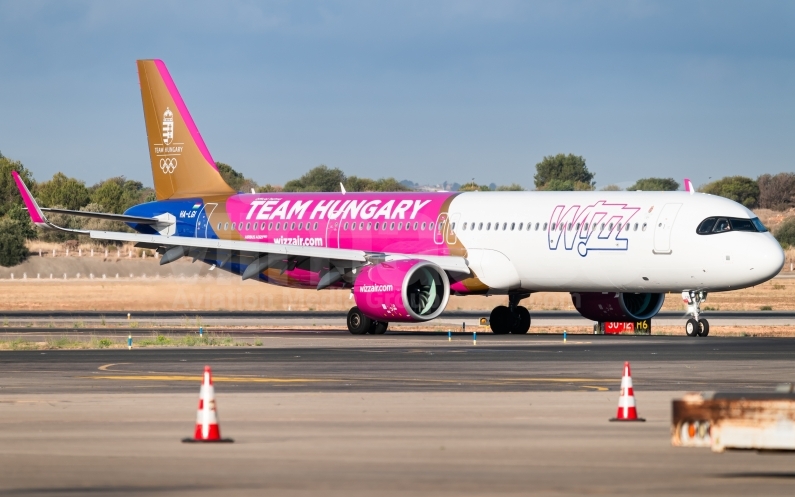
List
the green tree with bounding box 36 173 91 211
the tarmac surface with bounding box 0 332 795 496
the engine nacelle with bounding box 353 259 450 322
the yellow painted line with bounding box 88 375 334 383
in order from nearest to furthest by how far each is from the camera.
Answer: the tarmac surface with bounding box 0 332 795 496
the yellow painted line with bounding box 88 375 334 383
the engine nacelle with bounding box 353 259 450 322
the green tree with bounding box 36 173 91 211

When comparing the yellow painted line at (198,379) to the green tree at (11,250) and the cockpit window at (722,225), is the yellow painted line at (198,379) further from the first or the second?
the green tree at (11,250)

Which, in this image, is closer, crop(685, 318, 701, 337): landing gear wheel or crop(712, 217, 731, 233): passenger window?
crop(712, 217, 731, 233): passenger window

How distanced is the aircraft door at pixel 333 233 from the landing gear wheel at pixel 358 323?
4074mm

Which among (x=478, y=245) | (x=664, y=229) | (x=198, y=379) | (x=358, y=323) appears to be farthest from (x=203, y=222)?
(x=198, y=379)

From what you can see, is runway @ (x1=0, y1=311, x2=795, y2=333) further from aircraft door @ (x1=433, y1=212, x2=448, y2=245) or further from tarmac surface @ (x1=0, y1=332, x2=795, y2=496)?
tarmac surface @ (x1=0, y1=332, x2=795, y2=496)

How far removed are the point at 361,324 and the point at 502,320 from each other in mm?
4671

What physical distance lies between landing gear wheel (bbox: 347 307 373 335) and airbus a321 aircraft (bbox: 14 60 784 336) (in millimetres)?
40

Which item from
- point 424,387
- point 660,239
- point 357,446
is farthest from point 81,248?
point 357,446

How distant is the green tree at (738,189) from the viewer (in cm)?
15050

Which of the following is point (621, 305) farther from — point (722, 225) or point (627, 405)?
point (627, 405)

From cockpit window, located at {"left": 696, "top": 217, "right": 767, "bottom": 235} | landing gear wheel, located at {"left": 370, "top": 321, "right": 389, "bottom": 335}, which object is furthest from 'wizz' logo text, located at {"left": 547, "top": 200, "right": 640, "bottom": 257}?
landing gear wheel, located at {"left": 370, "top": 321, "right": 389, "bottom": 335}

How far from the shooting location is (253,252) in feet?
142

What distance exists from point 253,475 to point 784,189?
149829 mm

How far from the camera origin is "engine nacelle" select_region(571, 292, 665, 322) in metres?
41.4
